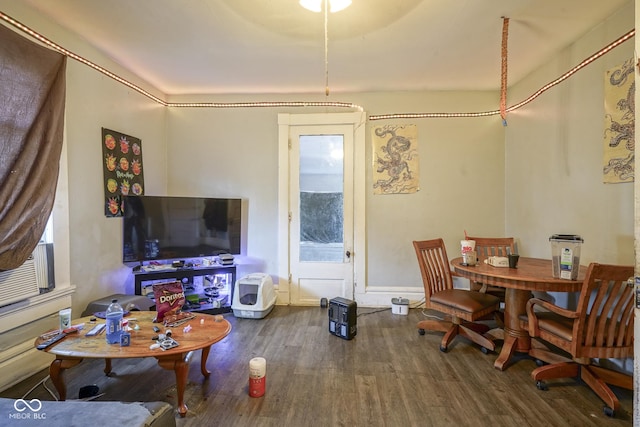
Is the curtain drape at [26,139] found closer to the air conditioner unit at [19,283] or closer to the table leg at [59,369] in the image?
the air conditioner unit at [19,283]

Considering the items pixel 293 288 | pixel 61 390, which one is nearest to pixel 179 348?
pixel 61 390

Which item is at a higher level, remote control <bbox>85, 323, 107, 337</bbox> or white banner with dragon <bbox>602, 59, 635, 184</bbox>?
white banner with dragon <bbox>602, 59, 635, 184</bbox>

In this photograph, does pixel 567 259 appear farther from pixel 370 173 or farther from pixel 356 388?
pixel 370 173

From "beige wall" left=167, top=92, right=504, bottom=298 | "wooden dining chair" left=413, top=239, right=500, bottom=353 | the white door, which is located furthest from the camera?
the white door

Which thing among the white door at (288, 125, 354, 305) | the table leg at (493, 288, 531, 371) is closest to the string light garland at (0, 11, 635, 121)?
the white door at (288, 125, 354, 305)

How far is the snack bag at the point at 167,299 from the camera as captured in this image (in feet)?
6.93

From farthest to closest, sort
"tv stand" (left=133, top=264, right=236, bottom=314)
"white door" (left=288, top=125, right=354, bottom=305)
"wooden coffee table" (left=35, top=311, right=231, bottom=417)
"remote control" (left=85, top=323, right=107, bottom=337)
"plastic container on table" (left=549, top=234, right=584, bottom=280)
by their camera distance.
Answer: "white door" (left=288, top=125, right=354, bottom=305) → "tv stand" (left=133, top=264, right=236, bottom=314) → "plastic container on table" (left=549, top=234, right=584, bottom=280) → "remote control" (left=85, top=323, right=107, bottom=337) → "wooden coffee table" (left=35, top=311, right=231, bottom=417)

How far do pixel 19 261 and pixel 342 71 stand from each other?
3181mm

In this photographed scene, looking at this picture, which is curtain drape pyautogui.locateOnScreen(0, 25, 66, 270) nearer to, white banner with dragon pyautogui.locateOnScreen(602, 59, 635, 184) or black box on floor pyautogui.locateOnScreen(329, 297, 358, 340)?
black box on floor pyautogui.locateOnScreen(329, 297, 358, 340)

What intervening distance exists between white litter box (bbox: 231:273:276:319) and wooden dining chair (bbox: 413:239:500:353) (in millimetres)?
1704

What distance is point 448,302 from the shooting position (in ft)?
8.44

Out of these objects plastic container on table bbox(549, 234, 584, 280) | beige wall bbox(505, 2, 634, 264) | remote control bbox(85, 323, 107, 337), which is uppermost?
beige wall bbox(505, 2, 634, 264)

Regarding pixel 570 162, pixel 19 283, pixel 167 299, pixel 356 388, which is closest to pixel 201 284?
pixel 167 299

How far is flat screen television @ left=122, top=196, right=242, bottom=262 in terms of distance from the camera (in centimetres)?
301
